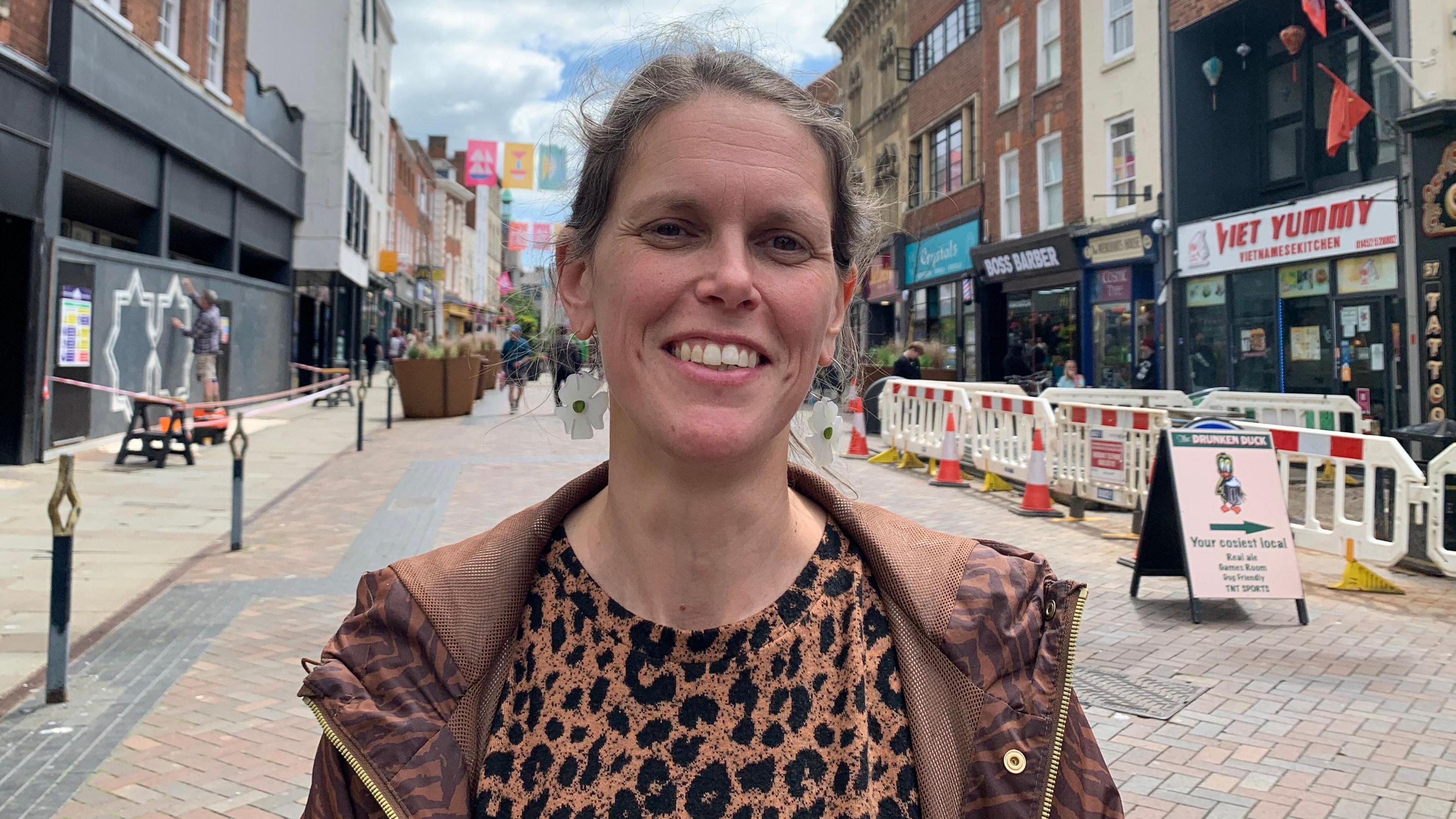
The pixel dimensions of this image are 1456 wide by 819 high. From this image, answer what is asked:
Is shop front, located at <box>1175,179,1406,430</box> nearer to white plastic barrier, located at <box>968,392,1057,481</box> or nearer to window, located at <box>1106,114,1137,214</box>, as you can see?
window, located at <box>1106,114,1137,214</box>

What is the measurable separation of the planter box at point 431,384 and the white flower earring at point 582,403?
59.3 feet

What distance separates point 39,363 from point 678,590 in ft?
39.6

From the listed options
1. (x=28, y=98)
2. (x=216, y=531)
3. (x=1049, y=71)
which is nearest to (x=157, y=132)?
(x=28, y=98)

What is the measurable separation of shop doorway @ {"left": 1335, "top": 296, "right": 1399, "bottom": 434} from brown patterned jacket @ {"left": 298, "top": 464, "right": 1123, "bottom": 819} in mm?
14306

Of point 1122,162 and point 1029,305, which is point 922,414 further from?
point 1029,305

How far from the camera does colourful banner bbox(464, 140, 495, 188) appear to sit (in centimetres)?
3256

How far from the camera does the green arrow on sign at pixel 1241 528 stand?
6.07m

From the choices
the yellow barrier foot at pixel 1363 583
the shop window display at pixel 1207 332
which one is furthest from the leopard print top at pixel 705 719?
the shop window display at pixel 1207 332

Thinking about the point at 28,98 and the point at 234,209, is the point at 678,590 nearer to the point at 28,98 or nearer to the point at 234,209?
the point at 28,98

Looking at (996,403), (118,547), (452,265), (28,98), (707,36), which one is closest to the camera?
(707,36)

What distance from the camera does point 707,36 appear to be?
1.63 meters

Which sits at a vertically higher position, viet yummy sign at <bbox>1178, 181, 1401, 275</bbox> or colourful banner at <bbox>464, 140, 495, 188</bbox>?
colourful banner at <bbox>464, 140, 495, 188</bbox>

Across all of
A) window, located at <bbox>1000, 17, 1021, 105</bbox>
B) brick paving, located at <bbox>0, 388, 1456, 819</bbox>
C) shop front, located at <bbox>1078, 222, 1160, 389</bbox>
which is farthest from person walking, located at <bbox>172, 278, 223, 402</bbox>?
window, located at <bbox>1000, 17, 1021, 105</bbox>

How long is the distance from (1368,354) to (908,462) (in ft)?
22.6
